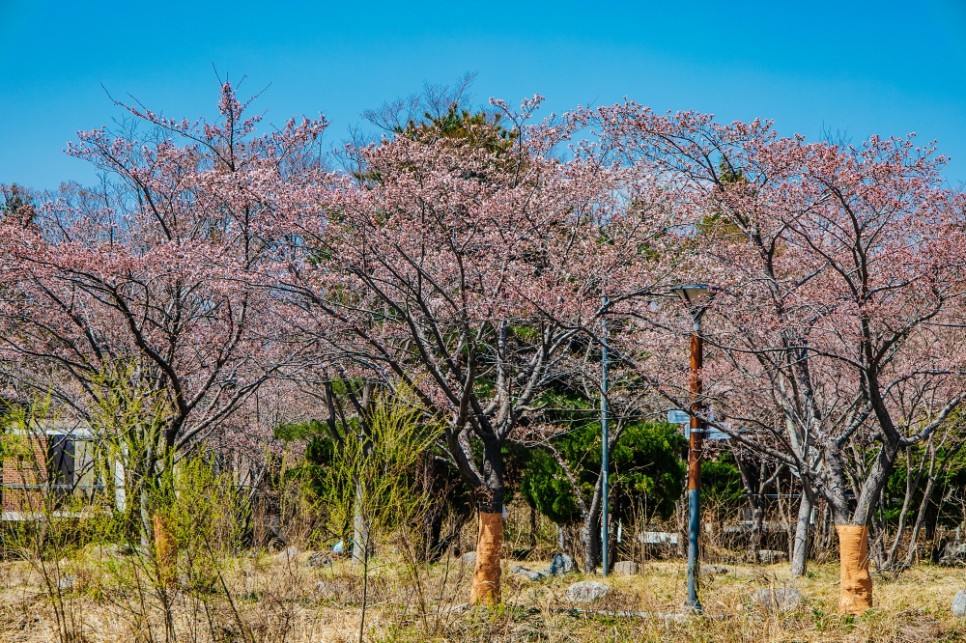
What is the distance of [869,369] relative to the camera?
6680 mm

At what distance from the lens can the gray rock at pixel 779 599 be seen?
23.7 feet

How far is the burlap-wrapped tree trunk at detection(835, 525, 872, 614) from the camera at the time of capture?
23.8 ft

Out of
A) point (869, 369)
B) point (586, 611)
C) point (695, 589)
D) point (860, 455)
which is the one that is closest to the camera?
point (869, 369)

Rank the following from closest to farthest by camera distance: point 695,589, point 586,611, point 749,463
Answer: point 586,611 < point 695,589 < point 749,463

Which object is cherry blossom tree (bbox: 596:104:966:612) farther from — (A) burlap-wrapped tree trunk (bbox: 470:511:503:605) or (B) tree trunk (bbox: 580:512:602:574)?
(B) tree trunk (bbox: 580:512:602:574)

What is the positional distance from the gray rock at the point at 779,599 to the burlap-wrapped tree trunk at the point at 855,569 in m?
0.37

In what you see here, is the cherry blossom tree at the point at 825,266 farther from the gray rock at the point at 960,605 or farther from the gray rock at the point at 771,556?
the gray rock at the point at 771,556

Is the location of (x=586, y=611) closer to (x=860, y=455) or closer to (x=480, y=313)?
(x=480, y=313)

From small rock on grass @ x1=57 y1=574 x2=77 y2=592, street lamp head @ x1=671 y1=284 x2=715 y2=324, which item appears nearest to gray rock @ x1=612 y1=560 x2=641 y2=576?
street lamp head @ x1=671 y1=284 x2=715 y2=324

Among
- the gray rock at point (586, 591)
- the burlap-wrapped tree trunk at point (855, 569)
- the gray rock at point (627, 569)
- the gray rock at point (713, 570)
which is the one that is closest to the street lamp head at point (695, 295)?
the burlap-wrapped tree trunk at point (855, 569)

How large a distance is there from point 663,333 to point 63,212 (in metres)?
7.52

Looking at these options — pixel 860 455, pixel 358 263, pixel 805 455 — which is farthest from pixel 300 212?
pixel 860 455

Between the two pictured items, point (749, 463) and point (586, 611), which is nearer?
point (586, 611)

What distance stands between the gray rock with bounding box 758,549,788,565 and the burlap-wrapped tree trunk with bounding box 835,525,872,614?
4530 mm
